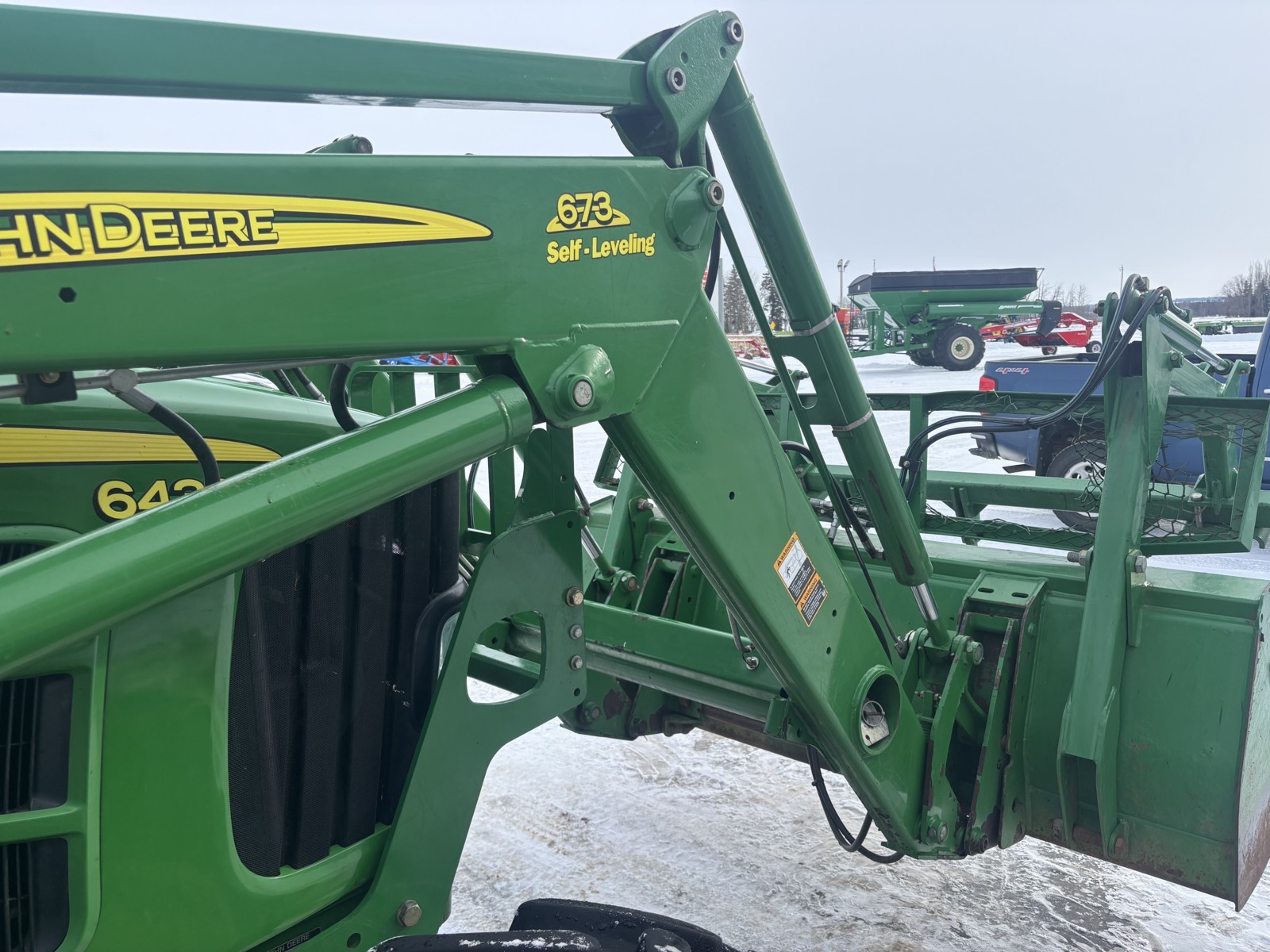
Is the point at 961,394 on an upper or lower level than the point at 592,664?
upper

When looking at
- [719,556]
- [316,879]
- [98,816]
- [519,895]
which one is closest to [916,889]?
[519,895]

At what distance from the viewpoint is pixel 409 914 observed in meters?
1.82

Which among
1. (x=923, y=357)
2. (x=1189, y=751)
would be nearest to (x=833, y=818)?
(x=1189, y=751)

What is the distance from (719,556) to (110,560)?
44.0 inches

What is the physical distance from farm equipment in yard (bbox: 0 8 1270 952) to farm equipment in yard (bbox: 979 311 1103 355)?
752 inches

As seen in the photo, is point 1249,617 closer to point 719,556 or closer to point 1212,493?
point 1212,493

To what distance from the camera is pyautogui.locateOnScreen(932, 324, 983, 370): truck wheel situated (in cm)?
2208

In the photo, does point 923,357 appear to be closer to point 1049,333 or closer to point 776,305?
point 1049,333

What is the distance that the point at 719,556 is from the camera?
197 centimetres

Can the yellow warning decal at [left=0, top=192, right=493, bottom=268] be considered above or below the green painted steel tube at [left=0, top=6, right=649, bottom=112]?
below

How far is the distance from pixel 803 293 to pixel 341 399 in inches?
38.4

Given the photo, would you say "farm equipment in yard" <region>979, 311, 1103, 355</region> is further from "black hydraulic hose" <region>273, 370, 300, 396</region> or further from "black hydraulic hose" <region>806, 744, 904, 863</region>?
"black hydraulic hose" <region>273, 370, 300, 396</region>

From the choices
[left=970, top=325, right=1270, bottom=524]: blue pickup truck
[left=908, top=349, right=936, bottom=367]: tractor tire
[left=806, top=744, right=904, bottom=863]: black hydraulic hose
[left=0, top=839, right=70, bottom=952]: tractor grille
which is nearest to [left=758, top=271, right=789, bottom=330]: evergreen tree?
[left=806, top=744, right=904, bottom=863]: black hydraulic hose

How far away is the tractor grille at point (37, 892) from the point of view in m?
1.43
